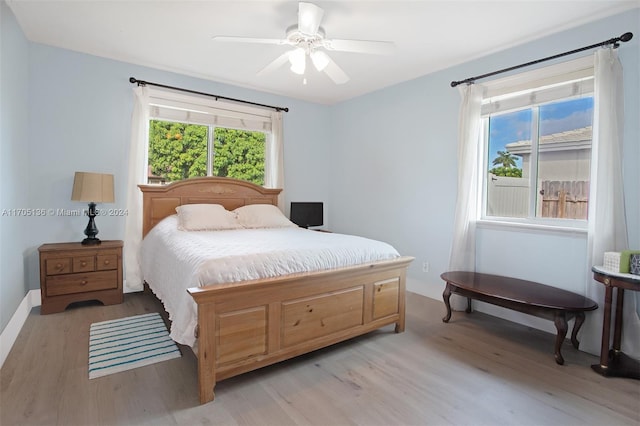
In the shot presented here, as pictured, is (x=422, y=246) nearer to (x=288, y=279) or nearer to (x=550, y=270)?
(x=550, y=270)

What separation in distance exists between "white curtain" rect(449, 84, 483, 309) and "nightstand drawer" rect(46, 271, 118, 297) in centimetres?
349

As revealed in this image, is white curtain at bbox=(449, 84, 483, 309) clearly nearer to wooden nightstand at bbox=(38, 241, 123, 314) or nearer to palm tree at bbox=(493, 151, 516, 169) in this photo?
palm tree at bbox=(493, 151, 516, 169)

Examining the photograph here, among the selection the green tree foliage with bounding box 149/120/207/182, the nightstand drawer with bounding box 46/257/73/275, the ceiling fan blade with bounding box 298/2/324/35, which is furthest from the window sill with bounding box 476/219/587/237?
the nightstand drawer with bounding box 46/257/73/275

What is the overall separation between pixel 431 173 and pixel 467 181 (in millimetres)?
541

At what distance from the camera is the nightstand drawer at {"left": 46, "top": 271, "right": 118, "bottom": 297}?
3.10 m

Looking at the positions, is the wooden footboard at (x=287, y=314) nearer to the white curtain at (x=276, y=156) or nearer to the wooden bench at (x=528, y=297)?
the wooden bench at (x=528, y=297)

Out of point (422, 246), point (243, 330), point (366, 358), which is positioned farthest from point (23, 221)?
point (422, 246)

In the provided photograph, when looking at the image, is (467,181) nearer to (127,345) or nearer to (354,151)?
(354,151)

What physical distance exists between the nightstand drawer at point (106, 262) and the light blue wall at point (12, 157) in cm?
59

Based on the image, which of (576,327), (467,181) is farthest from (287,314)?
(467,181)

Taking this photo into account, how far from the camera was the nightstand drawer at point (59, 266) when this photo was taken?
10.1ft

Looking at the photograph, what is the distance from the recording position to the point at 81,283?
3.23 metres

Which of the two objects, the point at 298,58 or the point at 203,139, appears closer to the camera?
the point at 298,58

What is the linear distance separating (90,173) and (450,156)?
12.2 ft
